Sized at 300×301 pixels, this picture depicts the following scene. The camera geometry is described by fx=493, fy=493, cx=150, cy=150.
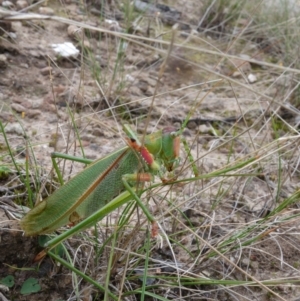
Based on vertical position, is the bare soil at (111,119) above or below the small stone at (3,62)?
below

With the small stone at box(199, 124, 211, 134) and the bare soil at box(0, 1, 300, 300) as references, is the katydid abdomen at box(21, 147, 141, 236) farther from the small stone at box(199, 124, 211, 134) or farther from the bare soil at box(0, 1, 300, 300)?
the small stone at box(199, 124, 211, 134)

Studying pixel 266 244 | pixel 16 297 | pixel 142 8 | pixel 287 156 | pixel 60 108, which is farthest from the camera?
pixel 142 8

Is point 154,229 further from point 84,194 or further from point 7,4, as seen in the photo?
point 7,4

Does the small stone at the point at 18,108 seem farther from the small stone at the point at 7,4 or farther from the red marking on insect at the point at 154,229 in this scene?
the red marking on insect at the point at 154,229

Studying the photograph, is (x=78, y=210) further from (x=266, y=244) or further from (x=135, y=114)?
(x=135, y=114)

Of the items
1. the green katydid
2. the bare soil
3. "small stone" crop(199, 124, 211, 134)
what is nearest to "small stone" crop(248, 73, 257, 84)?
the bare soil


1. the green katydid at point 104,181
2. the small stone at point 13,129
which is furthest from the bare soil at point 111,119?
the green katydid at point 104,181

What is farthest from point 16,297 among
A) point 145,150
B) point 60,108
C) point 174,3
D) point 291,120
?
point 174,3

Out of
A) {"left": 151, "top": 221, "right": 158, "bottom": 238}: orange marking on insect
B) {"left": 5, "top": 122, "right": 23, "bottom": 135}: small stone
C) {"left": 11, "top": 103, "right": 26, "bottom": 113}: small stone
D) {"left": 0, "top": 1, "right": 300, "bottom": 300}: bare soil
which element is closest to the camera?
{"left": 151, "top": 221, "right": 158, "bottom": 238}: orange marking on insect
